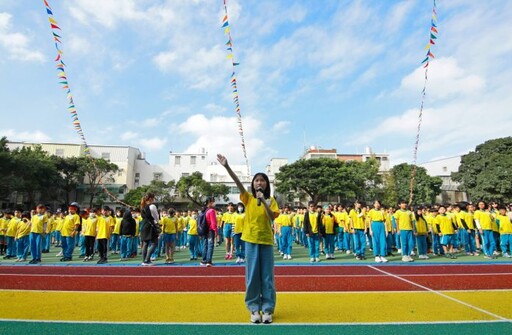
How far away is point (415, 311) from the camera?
4320 millimetres

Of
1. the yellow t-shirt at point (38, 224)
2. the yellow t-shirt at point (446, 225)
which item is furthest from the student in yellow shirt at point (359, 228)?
the yellow t-shirt at point (38, 224)

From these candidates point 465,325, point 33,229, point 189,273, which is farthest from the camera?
Result: point 33,229

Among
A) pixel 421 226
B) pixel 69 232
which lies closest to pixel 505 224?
pixel 421 226

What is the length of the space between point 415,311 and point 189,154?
52987mm

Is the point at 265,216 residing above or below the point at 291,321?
above

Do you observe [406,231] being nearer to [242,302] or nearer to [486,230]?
[486,230]

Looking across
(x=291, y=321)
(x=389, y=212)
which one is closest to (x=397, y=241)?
(x=389, y=212)

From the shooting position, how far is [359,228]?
10523 millimetres

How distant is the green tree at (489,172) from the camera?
3322cm

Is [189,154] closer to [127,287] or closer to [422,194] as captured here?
[422,194]

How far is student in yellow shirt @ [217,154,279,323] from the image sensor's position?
377 centimetres

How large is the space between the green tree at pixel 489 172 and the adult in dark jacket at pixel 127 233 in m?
36.4

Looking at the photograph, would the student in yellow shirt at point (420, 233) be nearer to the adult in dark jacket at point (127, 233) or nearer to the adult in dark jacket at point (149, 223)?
the adult in dark jacket at point (149, 223)

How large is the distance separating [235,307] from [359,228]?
277 inches
